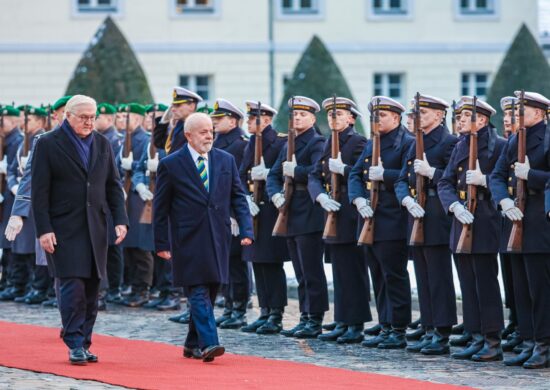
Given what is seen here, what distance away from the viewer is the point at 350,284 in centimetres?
1513

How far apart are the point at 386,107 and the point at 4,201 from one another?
19.6ft

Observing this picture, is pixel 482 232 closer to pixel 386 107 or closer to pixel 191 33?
pixel 386 107

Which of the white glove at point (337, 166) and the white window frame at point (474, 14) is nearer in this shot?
the white glove at point (337, 166)

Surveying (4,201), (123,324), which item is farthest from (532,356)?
(4,201)

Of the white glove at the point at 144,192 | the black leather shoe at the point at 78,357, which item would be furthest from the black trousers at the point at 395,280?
the white glove at the point at 144,192

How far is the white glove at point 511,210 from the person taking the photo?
12.9 meters

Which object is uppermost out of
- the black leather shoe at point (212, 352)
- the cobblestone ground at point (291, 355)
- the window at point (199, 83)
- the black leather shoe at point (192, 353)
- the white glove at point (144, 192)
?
the window at point (199, 83)

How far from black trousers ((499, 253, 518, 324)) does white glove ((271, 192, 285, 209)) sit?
6.44 ft

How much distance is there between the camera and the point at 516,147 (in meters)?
13.1

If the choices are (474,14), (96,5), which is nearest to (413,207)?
(96,5)

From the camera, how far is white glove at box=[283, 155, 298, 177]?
606 inches

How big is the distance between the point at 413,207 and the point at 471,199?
647 mm

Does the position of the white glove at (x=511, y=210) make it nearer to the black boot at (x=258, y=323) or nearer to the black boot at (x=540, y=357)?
the black boot at (x=540, y=357)

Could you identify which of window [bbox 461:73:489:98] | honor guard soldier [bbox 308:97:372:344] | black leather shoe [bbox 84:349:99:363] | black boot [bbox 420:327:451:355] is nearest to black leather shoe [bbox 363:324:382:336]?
honor guard soldier [bbox 308:97:372:344]
